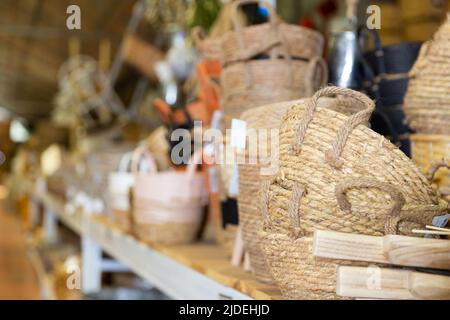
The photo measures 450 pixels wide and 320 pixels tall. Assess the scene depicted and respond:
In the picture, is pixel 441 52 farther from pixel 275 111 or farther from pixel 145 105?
pixel 145 105

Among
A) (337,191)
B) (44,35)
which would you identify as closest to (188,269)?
(337,191)

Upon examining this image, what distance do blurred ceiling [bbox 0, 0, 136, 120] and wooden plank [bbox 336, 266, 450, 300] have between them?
315 cm

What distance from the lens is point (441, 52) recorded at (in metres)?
1.04

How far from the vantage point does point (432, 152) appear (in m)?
1.07

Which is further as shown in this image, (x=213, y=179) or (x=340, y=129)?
(x=213, y=179)

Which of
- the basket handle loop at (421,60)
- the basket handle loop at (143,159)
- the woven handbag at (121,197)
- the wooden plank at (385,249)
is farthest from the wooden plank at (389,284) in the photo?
the woven handbag at (121,197)

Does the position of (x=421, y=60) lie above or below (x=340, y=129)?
above

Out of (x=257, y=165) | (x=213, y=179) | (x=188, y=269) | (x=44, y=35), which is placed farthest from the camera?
(x=44, y=35)

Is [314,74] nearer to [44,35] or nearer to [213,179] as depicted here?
[213,179]

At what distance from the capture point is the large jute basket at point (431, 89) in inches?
40.8

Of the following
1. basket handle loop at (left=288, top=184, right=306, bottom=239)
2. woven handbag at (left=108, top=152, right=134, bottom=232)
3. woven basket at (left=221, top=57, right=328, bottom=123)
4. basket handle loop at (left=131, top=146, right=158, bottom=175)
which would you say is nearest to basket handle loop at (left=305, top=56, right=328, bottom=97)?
woven basket at (left=221, top=57, right=328, bottom=123)

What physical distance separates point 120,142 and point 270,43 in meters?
2.39

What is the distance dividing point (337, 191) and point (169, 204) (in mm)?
967
